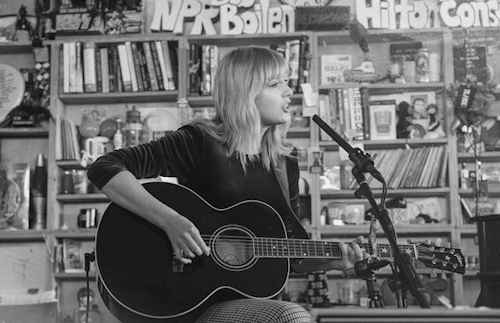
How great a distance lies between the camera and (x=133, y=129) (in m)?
4.43

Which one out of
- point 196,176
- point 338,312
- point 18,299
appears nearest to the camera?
point 338,312

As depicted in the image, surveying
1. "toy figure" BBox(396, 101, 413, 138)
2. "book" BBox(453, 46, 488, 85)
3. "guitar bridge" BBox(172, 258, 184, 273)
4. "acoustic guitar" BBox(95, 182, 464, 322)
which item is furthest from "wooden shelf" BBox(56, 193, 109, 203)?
"guitar bridge" BBox(172, 258, 184, 273)

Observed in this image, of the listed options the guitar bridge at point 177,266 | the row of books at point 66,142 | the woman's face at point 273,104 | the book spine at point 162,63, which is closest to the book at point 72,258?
the row of books at point 66,142

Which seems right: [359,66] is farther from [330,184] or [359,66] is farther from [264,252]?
[264,252]

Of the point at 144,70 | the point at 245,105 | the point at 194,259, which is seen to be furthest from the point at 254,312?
the point at 144,70

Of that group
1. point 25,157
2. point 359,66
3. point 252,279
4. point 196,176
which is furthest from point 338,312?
point 25,157

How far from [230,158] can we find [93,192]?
2.52 metres

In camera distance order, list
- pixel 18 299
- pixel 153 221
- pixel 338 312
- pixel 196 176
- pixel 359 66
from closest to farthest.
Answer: pixel 338 312, pixel 153 221, pixel 196 176, pixel 18 299, pixel 359 66

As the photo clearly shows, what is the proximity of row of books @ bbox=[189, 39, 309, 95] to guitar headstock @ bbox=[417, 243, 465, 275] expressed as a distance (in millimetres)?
2246

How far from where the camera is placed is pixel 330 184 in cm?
434

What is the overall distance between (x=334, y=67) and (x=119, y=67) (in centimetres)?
132

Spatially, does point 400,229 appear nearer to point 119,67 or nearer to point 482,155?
point 482,155

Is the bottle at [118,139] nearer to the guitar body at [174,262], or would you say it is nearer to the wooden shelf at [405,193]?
the wooden shelf at [405,193]

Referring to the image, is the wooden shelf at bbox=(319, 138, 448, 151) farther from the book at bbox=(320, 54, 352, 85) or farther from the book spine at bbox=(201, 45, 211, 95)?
the book spine at bbox=(201, 45, 211, 95)
